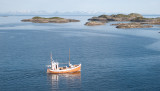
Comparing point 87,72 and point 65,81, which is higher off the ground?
point 87,72

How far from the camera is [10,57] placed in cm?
7469

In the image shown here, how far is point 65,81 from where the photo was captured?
5328 centimetres

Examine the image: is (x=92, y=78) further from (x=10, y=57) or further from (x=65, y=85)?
(x=10, y=57)

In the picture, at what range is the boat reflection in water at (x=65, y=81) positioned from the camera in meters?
49.1

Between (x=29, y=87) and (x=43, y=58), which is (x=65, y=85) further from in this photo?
(x=43, y=58)

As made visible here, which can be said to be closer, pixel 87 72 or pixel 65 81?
pixel 65 81

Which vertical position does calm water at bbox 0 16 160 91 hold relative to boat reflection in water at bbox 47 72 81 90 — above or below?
above

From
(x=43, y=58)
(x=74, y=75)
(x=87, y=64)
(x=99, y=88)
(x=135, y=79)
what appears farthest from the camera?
(x=43, y=58)

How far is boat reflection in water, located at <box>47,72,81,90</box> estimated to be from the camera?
4909 centimetres

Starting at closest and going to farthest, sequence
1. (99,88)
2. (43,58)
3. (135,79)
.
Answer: (99,88), (135,79), (43,58)

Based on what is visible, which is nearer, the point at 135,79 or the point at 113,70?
the point at 135,79

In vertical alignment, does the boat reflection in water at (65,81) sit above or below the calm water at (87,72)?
below

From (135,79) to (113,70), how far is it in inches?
327

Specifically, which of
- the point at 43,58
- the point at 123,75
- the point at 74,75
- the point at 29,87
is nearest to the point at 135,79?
the point at 123,75
